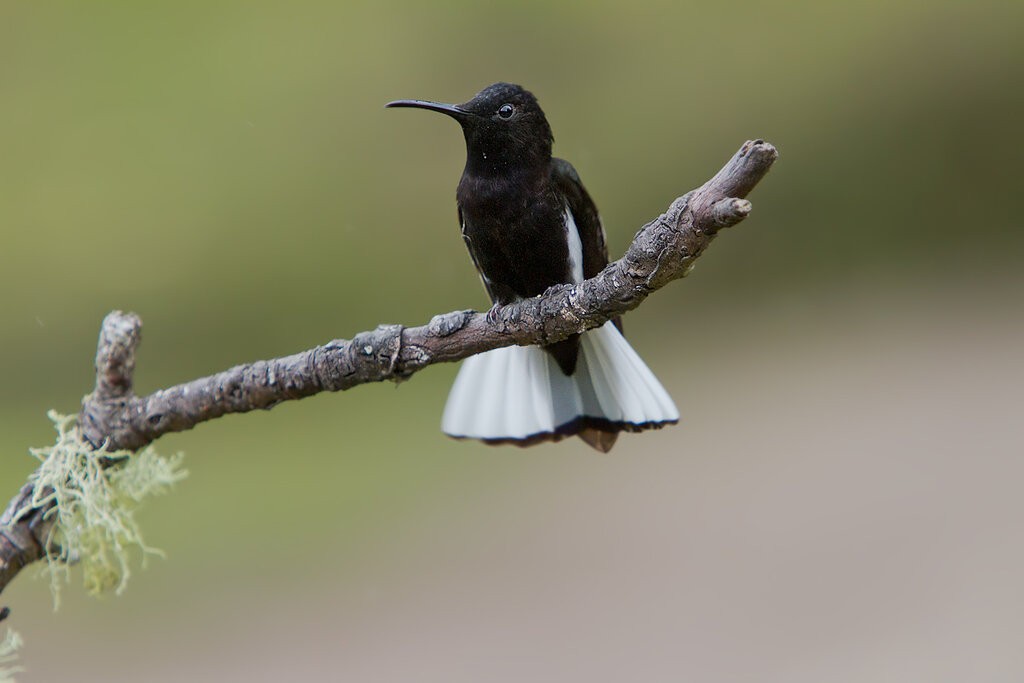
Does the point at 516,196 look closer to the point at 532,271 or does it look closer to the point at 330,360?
the point at 532,271

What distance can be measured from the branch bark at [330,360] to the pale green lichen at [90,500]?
0.06 feet

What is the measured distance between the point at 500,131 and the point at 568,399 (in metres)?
0.39

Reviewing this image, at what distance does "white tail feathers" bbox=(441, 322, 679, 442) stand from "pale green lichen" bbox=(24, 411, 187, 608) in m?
0.43

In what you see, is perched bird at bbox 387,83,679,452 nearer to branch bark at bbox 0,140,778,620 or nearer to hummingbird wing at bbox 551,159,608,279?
hummingbird wing at bbox 551,159,608,279

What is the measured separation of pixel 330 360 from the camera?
3.57ft

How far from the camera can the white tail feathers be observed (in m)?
1.40

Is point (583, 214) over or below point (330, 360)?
over

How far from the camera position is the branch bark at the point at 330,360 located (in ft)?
3.04

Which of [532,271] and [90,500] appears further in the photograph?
[532,271]

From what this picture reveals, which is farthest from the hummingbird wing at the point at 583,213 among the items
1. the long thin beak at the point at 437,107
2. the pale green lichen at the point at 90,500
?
the pale green lichen at the point at 90,500

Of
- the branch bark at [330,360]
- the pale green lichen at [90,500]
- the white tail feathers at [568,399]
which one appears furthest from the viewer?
the white tail feathers at [568,399]

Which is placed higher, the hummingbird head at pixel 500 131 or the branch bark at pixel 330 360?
the hummingbird head at pixel 500 131

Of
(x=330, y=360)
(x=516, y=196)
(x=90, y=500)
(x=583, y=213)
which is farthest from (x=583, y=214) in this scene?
(x=90, y=500)

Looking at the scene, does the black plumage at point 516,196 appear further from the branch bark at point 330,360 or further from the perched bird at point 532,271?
the branch bark at point 330,360
